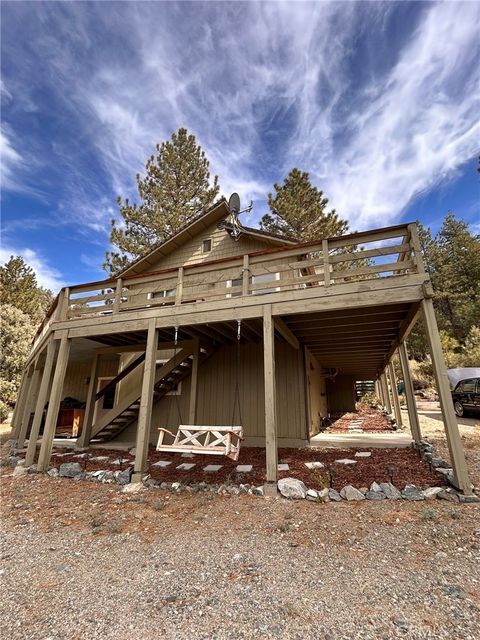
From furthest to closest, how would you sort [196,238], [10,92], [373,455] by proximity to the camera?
[196,238] → [10,92] → [373,455]

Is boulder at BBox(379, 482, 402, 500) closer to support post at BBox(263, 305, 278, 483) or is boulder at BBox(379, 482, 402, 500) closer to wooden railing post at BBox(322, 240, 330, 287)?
support post at BBox(263, 305, 278, 483)

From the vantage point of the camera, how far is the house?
5.71m

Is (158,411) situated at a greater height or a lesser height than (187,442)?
greater

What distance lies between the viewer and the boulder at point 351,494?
470cm

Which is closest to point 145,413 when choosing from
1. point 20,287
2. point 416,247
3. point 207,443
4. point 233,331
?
point 207,443

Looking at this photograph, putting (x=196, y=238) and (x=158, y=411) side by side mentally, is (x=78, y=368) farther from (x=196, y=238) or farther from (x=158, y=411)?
(x=196, y=238)

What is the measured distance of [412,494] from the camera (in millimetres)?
4633

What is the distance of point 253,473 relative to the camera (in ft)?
20.1

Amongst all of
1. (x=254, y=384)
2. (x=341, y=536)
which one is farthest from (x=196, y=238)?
(x=341, y=536)

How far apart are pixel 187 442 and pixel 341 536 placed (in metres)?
3.30

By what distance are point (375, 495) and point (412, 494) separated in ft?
1.81

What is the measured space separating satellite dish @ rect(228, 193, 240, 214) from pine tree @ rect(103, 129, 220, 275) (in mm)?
10567

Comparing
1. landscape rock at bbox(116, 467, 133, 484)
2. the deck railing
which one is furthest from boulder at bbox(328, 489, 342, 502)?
landscape rock at bbox(116, 467, 133, 484)

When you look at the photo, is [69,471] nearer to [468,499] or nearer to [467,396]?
[468,499]
